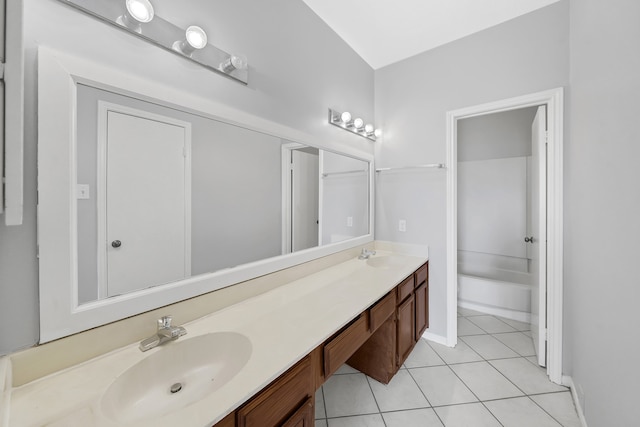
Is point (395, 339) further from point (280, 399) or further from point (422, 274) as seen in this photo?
point (280, 399)

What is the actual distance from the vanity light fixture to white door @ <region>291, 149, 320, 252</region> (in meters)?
0.37

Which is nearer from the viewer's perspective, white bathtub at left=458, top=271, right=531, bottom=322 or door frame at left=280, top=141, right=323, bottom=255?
door frame at left=280, top=141, right=323, bottom=255

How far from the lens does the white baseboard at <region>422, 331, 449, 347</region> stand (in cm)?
222

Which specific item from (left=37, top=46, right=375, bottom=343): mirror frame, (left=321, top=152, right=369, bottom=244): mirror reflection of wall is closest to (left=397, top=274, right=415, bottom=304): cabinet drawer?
(left=321, top=152, right=369, bottom=244): mirror reflection of wall

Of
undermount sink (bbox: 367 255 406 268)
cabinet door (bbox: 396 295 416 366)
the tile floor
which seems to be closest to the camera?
the tile floor

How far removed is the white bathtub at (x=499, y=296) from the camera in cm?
265

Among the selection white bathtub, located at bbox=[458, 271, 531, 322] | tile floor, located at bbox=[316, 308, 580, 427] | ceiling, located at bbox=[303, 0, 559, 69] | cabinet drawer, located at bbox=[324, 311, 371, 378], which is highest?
ceiling, located at bbox=[303, 0, 559, 69]

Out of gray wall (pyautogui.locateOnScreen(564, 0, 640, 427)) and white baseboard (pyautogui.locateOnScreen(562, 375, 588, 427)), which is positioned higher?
gray wall (pyautogui.locateOnScreen(564, 0, 640, 427))

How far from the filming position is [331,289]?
4.77 ft

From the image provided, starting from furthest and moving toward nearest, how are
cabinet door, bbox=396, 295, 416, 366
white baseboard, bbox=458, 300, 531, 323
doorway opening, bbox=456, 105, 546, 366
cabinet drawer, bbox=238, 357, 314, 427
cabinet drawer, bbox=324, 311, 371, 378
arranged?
doorway opening, bbox=456, 105, 546, 366 < white baseboard, bbox=458, 300, 531, 323 < cabinet door, bbox=396, 295, 416, 366 < cabinet drawer, bbox=324, 311, 371, 378 < cabinet drawer, bbox=238, 357, 314, 427

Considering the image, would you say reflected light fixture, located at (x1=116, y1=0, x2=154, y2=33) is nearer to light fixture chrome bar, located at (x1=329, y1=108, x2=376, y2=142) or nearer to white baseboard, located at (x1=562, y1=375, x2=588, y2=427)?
light fixture chrome bar, located at (x1=329, y1=108, x2=376, y2=142)

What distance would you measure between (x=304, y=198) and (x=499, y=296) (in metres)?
2.61

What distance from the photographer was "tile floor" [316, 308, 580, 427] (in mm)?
1454

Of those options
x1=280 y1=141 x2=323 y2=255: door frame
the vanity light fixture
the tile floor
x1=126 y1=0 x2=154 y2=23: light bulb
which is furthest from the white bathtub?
x1=126 y1=0 x2=154 y2=23: light bulb
